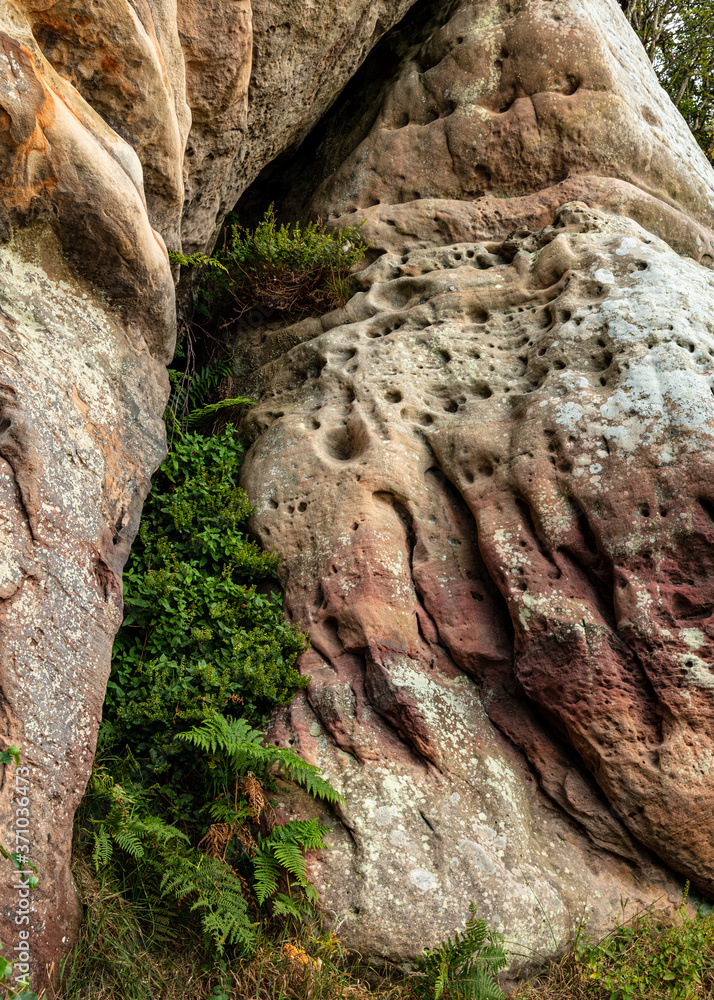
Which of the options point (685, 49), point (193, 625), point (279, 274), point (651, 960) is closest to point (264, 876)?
point (193, 625)

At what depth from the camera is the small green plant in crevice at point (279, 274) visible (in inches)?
249

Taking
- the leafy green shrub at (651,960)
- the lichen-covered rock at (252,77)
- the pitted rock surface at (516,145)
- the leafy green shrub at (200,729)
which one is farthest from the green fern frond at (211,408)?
the leafy green shrub at (651,960)

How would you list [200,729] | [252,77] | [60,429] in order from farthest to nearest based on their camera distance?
[252,77], [200,729], [60,429]

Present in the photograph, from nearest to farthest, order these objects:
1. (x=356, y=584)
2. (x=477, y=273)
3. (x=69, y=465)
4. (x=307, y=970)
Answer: (x=307, y=970) < (x=69, y=465) < (x=356, y=584) < (x=477, y=273)

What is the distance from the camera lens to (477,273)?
629cm

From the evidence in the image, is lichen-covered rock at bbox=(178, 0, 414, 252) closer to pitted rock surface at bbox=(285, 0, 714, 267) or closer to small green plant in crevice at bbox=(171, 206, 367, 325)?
small green plant in crevice at bbox=(171, 206, 367, 325)

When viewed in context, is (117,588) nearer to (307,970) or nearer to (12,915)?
(12,915)

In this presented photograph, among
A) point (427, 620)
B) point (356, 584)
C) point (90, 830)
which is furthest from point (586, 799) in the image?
point (90, 830)

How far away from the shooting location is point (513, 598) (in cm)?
448

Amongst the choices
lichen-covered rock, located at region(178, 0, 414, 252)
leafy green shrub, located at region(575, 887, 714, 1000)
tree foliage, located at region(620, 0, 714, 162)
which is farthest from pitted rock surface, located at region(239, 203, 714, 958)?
tree foliage, located at region(620, 0, 714, 162)

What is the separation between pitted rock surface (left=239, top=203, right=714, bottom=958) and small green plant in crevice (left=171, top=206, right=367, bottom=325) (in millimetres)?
1166

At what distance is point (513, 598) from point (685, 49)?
12.1 metres

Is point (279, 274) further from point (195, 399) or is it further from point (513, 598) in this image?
point (513, 598)

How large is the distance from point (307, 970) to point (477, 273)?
5.17 meters
